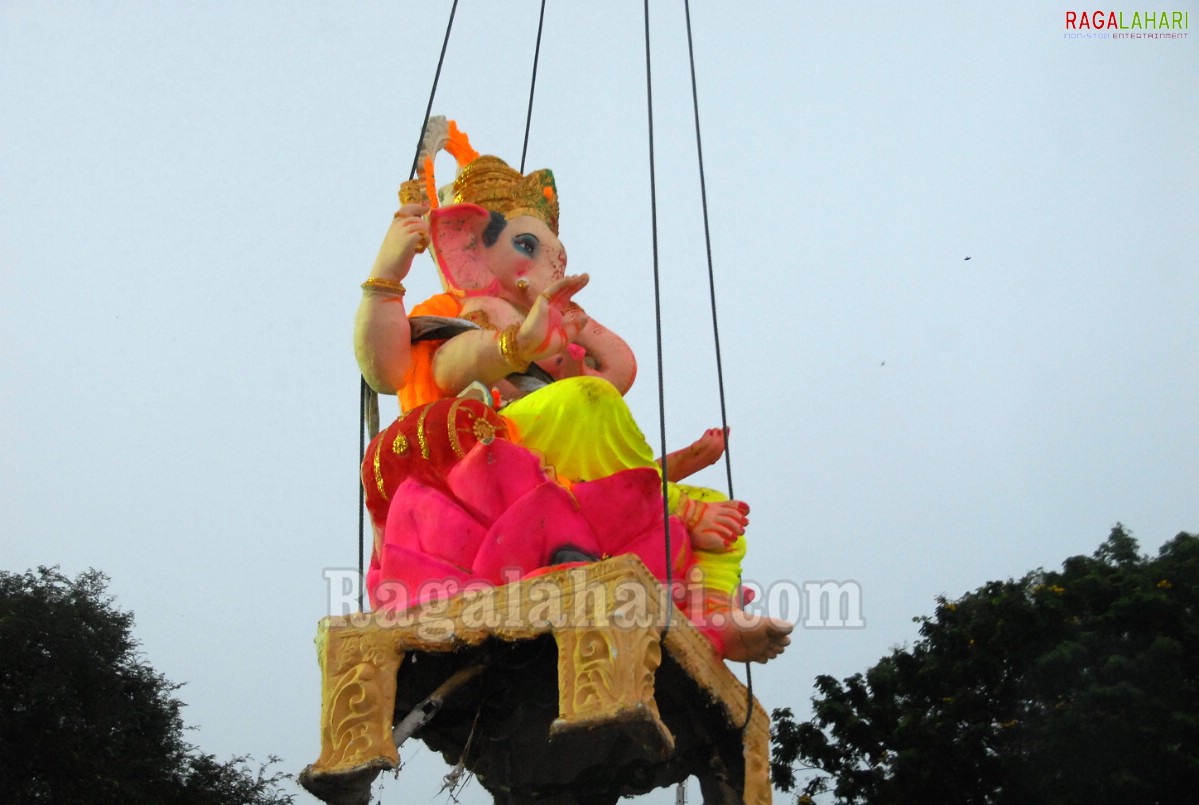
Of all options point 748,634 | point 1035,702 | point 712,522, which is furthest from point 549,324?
point 1035,702

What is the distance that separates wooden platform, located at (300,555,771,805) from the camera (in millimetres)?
5242

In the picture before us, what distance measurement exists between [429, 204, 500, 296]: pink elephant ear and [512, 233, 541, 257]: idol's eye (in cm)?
15

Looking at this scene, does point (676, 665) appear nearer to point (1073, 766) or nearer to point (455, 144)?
point (455, 144)

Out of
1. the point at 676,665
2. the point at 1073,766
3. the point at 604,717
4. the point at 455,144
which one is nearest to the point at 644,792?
the point at 676,665

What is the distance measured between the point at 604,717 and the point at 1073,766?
5.92 m

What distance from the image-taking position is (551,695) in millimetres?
5859

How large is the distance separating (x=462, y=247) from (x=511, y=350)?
0.92 metres

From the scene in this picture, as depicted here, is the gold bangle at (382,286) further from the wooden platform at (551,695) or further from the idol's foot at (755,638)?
the idol's foot at (755,638)

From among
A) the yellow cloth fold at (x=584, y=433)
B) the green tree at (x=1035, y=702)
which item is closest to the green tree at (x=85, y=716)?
the green tree at (x=1035, y=702)

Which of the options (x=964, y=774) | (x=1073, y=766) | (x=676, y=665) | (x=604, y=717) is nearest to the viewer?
(x=604, y=717)

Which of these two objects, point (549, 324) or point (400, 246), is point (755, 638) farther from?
point (400, 246)

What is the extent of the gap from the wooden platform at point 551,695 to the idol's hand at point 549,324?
45.0 inches

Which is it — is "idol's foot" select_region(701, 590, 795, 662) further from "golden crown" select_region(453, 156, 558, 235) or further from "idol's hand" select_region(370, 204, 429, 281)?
"golden crown" select_region(453, 156, 558, 235)

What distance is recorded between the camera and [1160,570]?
440 inches
